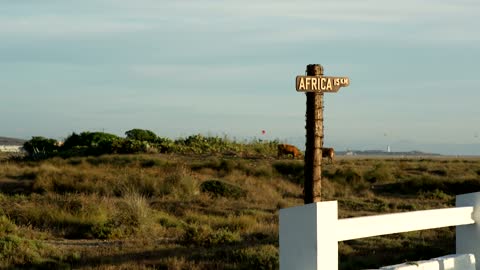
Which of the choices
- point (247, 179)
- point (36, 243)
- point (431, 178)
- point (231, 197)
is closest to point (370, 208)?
point (231, 197)

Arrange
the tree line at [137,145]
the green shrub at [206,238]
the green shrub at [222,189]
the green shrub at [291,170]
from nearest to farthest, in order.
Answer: the green shrub at [206,238], the green shrub at [222,189], the green shrub at [291,170], the tree line at [137,145]

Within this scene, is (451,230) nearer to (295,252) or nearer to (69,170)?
(295,252)

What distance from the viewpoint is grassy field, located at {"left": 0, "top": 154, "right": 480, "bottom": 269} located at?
44.2 feet

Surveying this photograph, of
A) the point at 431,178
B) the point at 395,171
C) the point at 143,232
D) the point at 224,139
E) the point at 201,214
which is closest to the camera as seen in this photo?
the point at 143,232

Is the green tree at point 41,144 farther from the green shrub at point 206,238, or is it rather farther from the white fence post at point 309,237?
the white fence post at point 309,237

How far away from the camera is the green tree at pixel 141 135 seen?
56.6 metres

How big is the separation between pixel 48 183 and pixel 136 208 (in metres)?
12.3

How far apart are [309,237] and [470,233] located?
3.48 meters

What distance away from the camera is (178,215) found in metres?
21.9

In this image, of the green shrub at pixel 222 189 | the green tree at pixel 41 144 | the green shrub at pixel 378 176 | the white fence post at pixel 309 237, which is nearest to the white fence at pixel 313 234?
the white fence post at pixel 309 237

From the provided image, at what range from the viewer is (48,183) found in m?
29.9

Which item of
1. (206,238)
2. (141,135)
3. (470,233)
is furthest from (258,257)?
(141,135)

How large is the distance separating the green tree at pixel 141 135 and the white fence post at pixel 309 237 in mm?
48218

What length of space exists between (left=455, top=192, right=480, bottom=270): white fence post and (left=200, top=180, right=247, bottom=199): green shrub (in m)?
18.7
